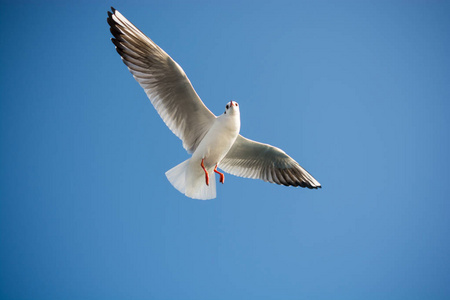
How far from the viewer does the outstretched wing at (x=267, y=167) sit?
555 centimetres

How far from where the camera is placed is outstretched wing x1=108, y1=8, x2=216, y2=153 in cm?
440

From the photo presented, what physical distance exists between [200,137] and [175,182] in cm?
64

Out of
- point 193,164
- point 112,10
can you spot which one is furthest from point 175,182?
point 112,10

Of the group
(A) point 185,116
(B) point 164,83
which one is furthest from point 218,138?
(B) point 164,83

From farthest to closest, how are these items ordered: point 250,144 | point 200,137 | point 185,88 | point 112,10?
1. point 250,144
2. point 200,137
3. point 185,88
4. point 112,10

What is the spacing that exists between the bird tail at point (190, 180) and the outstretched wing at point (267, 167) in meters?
0.79

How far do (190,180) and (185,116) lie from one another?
79 centimetres

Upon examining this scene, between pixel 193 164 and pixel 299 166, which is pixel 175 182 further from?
pixel 299 166

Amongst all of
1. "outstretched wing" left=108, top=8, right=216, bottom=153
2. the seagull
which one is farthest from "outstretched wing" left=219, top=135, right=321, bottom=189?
"outstretched wing" left=108, top=8, right=216, bottom=153

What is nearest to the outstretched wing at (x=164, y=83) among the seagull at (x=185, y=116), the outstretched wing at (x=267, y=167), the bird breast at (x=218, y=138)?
the seagull at (x=185, y=116)

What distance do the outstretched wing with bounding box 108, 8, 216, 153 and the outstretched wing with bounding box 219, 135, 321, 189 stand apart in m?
0.78

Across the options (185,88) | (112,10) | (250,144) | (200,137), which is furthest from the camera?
(250,144)

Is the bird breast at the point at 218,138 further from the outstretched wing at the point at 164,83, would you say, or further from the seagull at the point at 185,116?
the outstretched wing at the point at 164,83

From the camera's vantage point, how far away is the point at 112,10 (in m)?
4.25
